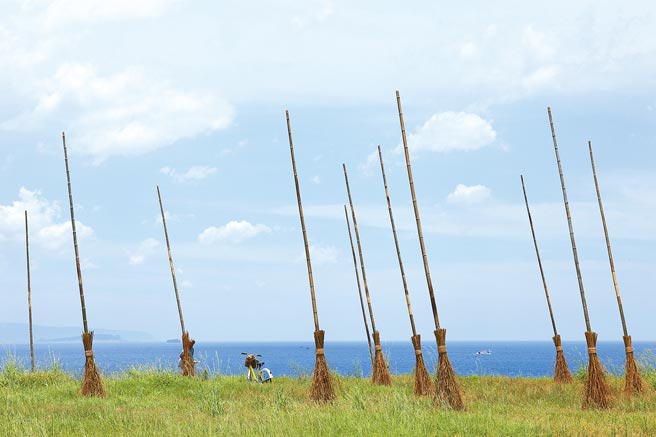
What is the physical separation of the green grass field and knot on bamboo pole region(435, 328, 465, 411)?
9.1 inches

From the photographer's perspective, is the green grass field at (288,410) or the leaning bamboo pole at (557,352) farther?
the leaning bamboo pole at (557,352)

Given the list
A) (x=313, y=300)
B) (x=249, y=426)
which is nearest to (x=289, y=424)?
(x=249, y=426)

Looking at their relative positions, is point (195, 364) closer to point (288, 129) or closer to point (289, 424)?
point (288, 129)

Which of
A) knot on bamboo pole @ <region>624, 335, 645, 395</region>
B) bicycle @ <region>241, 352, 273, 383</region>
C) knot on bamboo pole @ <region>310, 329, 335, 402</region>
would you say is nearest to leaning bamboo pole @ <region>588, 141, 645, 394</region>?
knot on bamboo pole @ <region>624, 335, 645, 395</region>

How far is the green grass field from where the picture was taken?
990cm

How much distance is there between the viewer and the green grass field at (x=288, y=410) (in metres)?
9.90

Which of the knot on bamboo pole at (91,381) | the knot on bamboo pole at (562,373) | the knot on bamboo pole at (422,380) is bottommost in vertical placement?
the knot on bamboo pole at (562,373)

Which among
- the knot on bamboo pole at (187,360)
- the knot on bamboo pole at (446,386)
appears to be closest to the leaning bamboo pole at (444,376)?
the knot on bamboo pole at (446,386)

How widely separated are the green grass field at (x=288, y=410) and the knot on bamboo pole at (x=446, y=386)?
0.23 meters

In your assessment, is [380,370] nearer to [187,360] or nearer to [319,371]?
[319,371]

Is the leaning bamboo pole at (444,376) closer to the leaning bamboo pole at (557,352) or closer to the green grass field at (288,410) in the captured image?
the green grass field at (288,410)

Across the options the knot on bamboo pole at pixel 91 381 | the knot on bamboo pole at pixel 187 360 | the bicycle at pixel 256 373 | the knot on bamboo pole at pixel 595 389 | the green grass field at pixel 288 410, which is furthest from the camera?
the knot on bamboo pole at pixel 187 360

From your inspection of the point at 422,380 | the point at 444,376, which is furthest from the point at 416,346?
the point at 444,376

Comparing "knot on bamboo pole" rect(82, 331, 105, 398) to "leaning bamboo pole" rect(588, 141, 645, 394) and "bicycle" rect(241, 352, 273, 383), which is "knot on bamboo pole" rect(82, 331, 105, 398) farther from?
"leaning bamboo pole" rect(588, 141, 645, 394)
